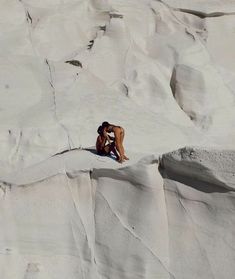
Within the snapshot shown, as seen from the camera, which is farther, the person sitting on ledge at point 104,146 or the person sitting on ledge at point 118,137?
the person sitting on ledge at point 104,146

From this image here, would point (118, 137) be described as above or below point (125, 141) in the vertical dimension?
above

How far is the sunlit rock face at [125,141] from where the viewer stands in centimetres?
553

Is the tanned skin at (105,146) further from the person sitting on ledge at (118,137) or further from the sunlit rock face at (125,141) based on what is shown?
the sunlit rock face at (125,141)

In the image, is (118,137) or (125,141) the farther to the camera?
(125,141)

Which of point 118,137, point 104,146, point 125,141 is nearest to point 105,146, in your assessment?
point 104,146

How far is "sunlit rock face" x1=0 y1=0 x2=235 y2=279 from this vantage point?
5.53 m

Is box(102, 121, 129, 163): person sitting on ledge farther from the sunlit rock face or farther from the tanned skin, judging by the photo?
the sunlit rock face

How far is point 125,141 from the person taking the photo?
316 inches

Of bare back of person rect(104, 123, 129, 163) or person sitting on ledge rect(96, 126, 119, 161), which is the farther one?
person sitting on ledge rect(96, 126, 119, 161)

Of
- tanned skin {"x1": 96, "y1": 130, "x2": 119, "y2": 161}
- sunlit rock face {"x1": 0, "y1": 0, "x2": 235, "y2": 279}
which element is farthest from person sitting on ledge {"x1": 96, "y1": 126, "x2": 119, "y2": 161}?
sunlit rock face {"x1": 0, "y1": 0, "x2": 235, "y2": 279}

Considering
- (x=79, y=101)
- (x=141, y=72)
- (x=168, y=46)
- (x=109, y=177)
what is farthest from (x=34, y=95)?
(x=109, y=177)

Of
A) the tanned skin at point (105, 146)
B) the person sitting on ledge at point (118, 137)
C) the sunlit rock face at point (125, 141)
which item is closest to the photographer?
the sunlit rock face at point (125, 141)

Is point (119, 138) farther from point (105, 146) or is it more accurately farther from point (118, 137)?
point (105, 146)

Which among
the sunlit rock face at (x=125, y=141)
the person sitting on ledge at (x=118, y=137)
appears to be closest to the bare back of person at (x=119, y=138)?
the person sitting on ledge at (x=118, y=137)
